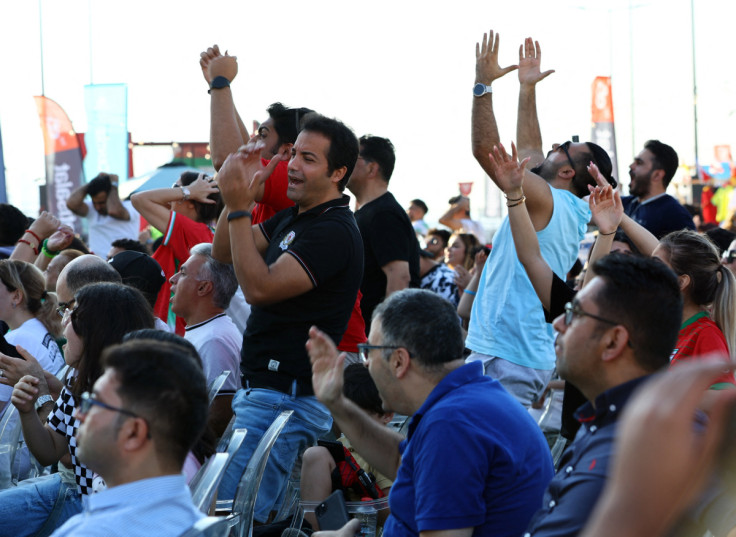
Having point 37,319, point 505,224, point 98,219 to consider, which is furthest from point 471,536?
point 98,219

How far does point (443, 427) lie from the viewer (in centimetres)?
244

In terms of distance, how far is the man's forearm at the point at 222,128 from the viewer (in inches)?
174

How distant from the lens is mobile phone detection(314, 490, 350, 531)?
2.88 m

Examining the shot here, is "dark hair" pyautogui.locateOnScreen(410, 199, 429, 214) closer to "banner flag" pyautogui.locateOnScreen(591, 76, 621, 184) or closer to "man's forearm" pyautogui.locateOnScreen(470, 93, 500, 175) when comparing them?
"banner flag" pyautogui.locateOnScreen(591, 76, 621, 184)

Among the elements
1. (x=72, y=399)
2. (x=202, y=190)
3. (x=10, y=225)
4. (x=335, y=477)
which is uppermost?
(x=202, y=190)

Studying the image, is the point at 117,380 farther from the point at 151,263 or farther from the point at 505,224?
the point at 151,263

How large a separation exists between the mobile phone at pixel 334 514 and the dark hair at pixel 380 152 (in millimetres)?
2866

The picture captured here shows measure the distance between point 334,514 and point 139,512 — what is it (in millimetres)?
965

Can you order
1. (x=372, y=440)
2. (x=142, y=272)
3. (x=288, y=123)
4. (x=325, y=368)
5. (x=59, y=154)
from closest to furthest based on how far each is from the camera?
(x=325, y=368) → (x=372, y=440) → (x=288, y=123) → (x=142, y=272) → (x=59, y=154)

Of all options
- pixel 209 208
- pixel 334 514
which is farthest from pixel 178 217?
pixel 334 514

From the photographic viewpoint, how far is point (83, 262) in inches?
187

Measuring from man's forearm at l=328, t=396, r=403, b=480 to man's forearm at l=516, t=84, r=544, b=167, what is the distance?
228cm

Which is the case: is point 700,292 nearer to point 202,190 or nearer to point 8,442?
point 8,442

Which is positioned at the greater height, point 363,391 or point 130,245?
point 130,245
